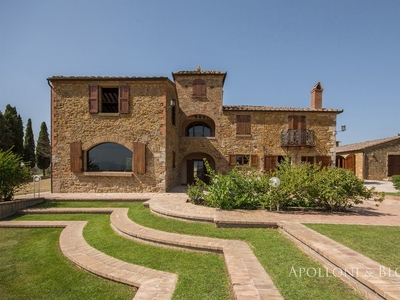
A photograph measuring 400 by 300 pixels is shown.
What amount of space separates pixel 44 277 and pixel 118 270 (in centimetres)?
139

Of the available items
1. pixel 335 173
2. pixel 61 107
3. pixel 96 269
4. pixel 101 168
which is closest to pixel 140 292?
pixel 96 269

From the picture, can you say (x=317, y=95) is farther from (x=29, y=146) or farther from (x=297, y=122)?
(x=29, y=146)

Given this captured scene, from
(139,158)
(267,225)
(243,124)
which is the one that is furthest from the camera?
(243,124)

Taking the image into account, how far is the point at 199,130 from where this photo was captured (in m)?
16.4

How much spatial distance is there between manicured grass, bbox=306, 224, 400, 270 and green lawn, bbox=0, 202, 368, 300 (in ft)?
3.06

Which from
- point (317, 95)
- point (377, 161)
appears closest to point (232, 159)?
point (317, 95)

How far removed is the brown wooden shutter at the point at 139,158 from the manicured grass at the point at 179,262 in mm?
4944

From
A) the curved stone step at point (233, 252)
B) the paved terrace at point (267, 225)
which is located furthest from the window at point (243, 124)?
the curved stone step at point (233, 252)

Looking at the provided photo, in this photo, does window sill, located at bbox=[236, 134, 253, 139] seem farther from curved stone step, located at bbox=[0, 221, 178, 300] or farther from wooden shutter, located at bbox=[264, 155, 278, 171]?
curved stone step, located at bbox=[0, 221, 178, 300]

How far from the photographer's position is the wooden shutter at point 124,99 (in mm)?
11086

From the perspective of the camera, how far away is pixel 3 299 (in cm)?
310

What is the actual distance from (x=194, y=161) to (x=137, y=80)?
24.0 ft

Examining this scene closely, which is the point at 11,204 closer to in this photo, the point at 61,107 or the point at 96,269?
the point at 61,107

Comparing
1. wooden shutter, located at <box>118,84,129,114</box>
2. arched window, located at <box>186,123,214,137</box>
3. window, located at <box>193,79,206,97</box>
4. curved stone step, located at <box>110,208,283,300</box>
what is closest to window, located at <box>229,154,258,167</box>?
arched window, located at <box>186,123,214,137</box>
